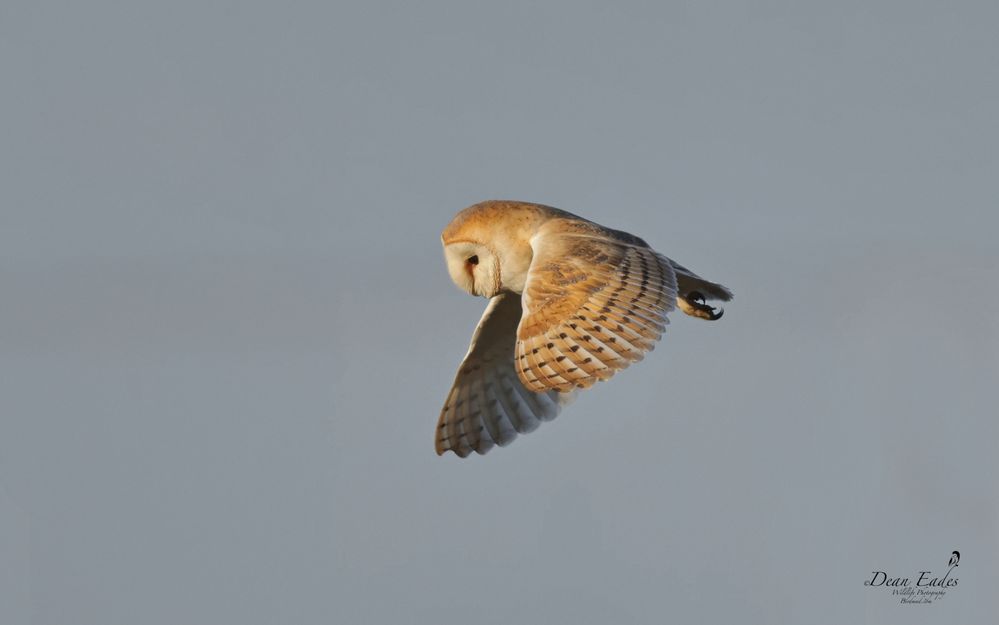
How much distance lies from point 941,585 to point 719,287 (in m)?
4.96

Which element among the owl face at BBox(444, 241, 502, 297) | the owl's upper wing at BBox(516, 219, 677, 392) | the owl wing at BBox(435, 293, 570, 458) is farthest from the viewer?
the owl wing at BBox(435, 293, 570, 458)

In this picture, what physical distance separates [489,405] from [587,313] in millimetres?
3064

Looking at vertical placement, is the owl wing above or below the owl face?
below

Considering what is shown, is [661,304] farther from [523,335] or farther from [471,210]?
[471,210]

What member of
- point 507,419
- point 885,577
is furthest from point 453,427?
point 885,577

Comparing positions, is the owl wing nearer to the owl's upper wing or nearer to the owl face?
the owl face

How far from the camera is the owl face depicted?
46.3 ft

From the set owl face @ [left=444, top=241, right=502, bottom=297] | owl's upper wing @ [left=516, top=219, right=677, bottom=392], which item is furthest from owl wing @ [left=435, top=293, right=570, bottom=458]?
owl's upper wing @ [left=516, top=219, right=677, bottom=392]

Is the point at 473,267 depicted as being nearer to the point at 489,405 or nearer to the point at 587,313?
the point at 489,405

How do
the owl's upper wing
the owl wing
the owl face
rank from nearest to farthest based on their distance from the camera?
the owl's upper wing < the owl face < the owl wing

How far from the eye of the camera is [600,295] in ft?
41.5

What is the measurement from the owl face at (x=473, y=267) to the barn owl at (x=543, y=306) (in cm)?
1

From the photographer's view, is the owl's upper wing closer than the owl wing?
Yes

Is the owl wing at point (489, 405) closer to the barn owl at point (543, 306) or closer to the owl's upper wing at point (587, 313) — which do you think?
the barn owl at point (543, 306)
